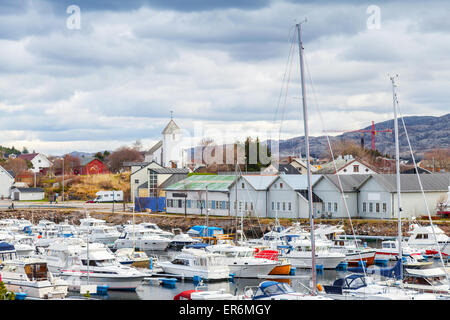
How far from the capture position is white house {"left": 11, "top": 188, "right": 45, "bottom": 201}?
108m

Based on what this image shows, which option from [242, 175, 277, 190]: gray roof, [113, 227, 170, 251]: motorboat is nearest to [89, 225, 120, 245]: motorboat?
[113, 227, 170, 251]: motorboat

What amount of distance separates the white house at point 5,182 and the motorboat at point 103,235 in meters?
59.9

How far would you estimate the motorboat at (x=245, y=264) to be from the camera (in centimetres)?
Result: 3881

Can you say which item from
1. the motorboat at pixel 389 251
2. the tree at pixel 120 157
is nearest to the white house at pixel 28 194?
the tree at pixel 120 157

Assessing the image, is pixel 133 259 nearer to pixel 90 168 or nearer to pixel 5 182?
pixel 5 182

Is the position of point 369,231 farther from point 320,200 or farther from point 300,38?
point 300,38

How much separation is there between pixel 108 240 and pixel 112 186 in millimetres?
48827

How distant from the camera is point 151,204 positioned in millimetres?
83875

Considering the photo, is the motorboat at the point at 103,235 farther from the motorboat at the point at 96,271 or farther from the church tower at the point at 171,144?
the church tower at the point at 171,144

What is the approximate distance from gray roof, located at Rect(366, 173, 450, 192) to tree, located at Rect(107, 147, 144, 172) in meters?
81.2

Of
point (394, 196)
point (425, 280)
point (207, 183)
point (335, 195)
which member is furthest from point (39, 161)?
point (425, 280)

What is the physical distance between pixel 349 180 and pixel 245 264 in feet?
103

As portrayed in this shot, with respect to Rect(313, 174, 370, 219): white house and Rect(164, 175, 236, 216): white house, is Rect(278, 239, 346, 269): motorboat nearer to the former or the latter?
Rect(313, 174, 370, 219): white house
